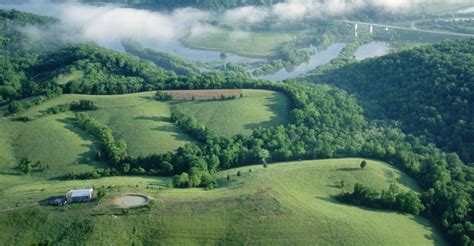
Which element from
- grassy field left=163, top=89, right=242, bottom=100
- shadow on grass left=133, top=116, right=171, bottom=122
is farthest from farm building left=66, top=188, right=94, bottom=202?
grassy field left=163, top=89, right=242, bottom=100

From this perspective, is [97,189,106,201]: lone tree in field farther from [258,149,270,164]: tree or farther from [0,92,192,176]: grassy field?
[258,149,270,164]: tree

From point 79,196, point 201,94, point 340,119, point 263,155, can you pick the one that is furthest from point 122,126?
point 340,119

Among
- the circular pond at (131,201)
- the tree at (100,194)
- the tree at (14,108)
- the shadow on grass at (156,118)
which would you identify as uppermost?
the tree at (14,108)

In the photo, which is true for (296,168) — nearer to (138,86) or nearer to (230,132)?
(230,132)

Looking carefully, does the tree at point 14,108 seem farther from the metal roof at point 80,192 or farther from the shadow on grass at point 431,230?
the shadow on grass at point 431,230

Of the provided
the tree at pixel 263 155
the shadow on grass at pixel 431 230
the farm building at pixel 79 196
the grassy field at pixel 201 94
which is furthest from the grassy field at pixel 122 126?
the shadow on grass at pixel 431 230
